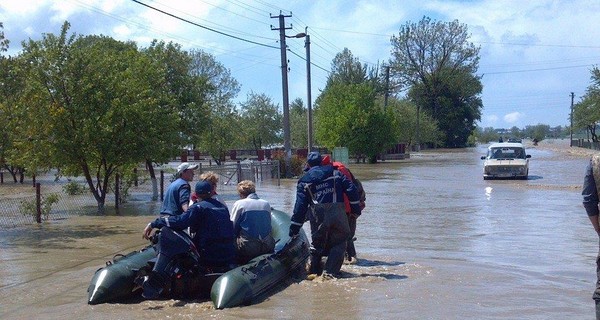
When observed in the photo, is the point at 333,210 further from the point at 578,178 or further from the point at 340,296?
the point at 578,178

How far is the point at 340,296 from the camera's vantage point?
9.26 m

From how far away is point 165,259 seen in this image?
9023mm

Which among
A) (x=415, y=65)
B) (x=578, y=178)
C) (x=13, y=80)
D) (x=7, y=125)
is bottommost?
(x=578, y=178)

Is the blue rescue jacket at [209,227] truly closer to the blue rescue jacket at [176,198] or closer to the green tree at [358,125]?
the blue rescue jacket at [176,198]

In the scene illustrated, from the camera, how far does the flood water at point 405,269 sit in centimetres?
859

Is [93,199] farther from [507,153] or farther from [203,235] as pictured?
[507,153]

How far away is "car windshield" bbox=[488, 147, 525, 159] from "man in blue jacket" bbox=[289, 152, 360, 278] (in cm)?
2649

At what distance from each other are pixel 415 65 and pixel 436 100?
660 cm

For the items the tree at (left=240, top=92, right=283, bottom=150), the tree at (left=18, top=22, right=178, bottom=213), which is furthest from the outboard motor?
the tree at (left=240, top=92, right=283, bottom=150)

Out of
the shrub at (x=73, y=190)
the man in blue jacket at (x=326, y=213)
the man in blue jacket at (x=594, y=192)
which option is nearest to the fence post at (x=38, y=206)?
the shrub at (x=73, y=190)

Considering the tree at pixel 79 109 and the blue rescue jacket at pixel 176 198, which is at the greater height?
the tree at pixel 79 109

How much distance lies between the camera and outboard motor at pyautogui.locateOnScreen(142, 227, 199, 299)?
9.04 metres

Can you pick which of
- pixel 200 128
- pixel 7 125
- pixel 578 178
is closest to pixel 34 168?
pixel 7 125

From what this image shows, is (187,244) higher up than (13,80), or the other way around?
(13,80)
